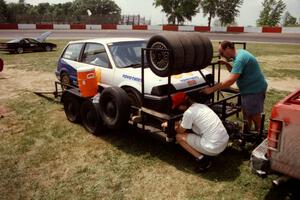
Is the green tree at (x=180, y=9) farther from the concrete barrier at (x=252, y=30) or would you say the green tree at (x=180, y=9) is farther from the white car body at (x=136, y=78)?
the white car body at (x=136, y=78)

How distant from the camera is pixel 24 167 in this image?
16.5 feet

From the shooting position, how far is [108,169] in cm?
487

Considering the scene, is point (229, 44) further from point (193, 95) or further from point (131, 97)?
point (131, 97)

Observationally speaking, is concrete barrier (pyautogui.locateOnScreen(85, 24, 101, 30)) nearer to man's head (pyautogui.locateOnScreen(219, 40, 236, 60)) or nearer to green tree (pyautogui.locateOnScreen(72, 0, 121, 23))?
man's head (pyautogui.locateOnScreen(219, 40, 236, 60))

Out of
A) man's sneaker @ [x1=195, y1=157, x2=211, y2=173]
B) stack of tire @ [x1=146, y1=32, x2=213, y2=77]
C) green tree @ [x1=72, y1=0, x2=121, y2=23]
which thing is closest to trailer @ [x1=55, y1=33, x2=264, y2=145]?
stack of tire @ [x1=146, y1=32, x2=213, y2=77]

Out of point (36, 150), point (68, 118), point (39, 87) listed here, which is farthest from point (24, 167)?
point (39, 87)

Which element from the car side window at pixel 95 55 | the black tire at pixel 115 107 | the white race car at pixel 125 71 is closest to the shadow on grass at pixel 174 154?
the black tire at pixel 115 107

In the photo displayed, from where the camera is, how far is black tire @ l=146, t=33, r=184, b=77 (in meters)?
4.56

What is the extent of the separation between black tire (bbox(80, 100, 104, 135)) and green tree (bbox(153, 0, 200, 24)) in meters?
61.8

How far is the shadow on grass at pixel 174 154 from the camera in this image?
4.65 meters

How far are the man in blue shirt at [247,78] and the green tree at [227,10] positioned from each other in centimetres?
6286

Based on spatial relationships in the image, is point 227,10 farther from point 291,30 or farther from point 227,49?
point 227,49

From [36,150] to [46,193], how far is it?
1.57 metres

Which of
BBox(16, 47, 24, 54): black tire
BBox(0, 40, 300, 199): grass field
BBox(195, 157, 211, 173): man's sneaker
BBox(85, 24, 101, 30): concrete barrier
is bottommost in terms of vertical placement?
BBox(0, 40, 300, 199): grass field
